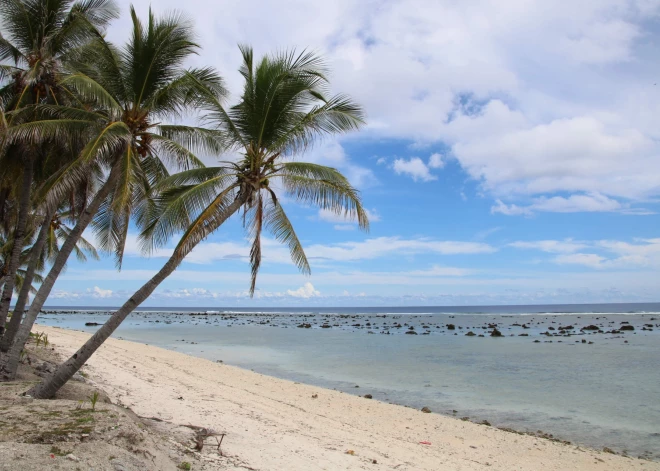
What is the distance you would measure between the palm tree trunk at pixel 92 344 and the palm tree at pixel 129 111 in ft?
4.17

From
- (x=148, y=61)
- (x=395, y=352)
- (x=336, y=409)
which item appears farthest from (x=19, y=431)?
(x=395, y=352)

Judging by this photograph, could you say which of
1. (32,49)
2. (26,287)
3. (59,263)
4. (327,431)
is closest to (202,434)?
(327,431)

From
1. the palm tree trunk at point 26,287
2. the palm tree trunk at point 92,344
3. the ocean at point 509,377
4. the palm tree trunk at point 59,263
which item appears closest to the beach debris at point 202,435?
the palm tree trunk at point 92,344

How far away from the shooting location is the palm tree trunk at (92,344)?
263 inches

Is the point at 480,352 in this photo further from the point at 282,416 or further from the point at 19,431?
the point at 19,431

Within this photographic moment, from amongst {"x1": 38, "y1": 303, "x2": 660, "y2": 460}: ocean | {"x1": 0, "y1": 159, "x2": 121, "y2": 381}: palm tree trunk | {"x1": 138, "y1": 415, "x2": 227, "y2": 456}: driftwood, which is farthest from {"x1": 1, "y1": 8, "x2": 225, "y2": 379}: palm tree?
{"x1": 38, "y1": 303, "x2": 660, "y2": 460}: ocean

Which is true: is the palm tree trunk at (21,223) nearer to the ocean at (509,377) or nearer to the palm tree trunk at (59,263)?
the palm tree trunk at (59,263)

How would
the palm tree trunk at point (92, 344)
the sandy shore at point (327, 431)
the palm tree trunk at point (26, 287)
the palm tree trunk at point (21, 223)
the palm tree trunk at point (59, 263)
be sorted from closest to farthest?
the palm tree trunk at point (92, 344) → the sandy shore at point (327, 431) → the palm tree trunk at point (59, 263) → the palm tree trunk at point (26, 287) → the palm tree trunk at point (21, 223)

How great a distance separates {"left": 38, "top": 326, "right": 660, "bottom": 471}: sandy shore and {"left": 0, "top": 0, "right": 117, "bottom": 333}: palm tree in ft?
13.4

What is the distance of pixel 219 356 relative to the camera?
81.4ft

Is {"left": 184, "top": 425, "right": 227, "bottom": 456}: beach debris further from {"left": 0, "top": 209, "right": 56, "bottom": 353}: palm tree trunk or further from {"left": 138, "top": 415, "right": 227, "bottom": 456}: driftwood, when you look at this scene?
{"left": 0, "top": 209, "right": 56, "bottom": 353}: palm tree trunk

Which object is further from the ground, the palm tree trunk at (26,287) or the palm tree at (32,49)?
the palm tree at (32,49)

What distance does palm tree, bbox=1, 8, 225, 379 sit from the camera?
7.95 m

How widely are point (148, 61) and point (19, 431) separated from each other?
6311mm
